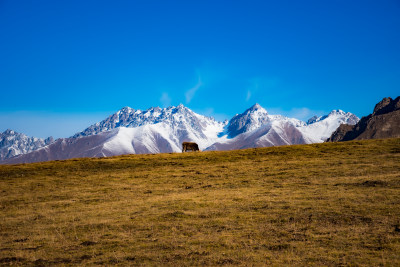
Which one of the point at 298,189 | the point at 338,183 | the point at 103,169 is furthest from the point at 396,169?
the point at 103,169

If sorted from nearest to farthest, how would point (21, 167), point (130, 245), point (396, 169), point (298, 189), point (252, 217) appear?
point (130, 245)
point (252, 217)
point (298, 189)
point (396, 169)
point (21, 167)

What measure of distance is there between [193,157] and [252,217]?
38.4 m

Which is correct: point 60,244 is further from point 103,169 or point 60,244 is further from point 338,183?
point 103,169

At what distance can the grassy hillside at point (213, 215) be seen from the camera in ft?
55.2

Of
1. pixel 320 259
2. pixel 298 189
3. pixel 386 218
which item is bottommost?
pixel 320 259

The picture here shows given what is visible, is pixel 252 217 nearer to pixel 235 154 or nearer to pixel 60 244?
pixel 60 244

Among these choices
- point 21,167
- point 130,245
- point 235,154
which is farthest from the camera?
point 235,154

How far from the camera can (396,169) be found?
37.5 metres

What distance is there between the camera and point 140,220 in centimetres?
2411

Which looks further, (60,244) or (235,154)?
(235,154)

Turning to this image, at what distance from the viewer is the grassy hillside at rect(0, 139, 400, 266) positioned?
1683 cm

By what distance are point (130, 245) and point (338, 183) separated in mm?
22489

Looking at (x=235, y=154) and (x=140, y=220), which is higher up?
(x=235, y=154)

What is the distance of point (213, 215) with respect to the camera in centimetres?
2417
